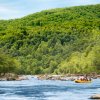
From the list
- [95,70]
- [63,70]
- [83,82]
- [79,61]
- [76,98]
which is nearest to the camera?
[76,98]

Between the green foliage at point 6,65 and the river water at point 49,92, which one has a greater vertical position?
the river water at point 49,92

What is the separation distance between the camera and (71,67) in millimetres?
165500

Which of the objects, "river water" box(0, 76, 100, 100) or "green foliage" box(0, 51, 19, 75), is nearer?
"river water" box(0, 76, 100, 100)

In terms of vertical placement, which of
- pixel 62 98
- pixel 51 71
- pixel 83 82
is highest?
pixel 62 98

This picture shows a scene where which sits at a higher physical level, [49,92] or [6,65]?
[49,92]

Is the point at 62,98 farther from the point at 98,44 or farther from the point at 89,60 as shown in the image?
the point at 98,44

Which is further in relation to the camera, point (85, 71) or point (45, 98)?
point (85, 71)

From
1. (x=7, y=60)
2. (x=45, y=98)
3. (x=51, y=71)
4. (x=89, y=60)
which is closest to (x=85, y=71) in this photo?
(x=89, y=60)

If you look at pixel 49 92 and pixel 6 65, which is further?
pixel 6 65

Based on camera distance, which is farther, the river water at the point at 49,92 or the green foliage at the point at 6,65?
the green foliage at the point at 6,65

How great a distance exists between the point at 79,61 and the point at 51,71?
37.5m

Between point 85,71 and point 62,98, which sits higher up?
point 62,98

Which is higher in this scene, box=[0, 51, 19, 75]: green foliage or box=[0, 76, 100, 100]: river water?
box=[0, 76, 100, 100]: river water

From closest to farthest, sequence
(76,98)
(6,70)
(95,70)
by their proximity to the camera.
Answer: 1. (76,98)
2. (6,70)
3. (95,70)
